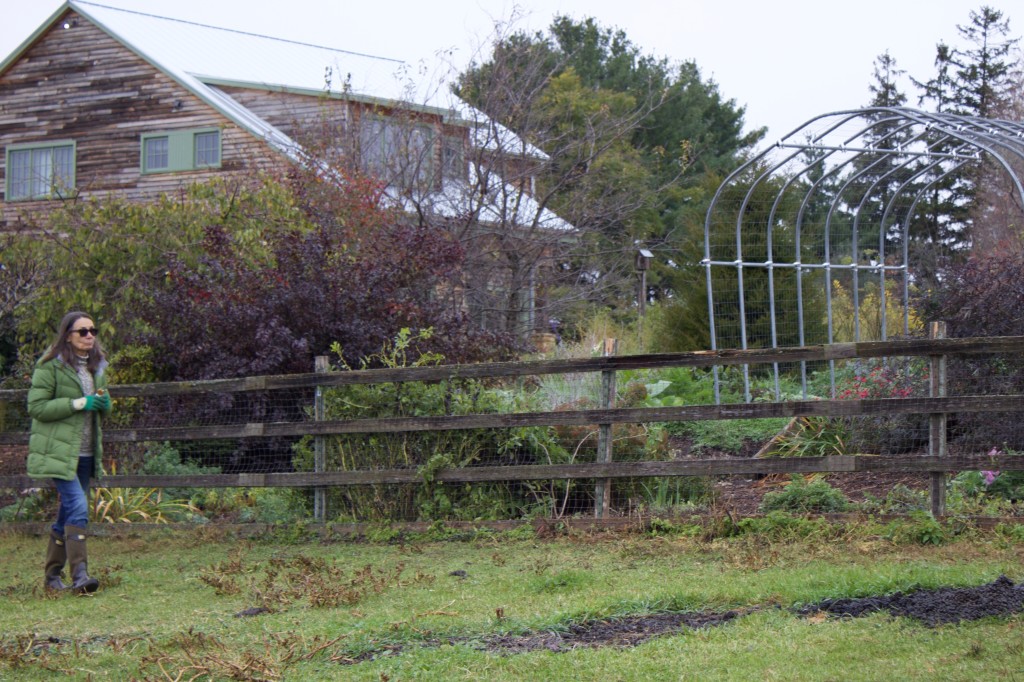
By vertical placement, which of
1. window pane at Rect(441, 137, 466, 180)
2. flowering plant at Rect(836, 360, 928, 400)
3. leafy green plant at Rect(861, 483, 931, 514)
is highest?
window pane at Rect(441, 137, 466, 180)

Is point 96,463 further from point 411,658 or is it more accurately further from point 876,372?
point 876,372

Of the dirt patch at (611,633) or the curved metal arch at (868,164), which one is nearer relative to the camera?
the dirt patch at (611,633)

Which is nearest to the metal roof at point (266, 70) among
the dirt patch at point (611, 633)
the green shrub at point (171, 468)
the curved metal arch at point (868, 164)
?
the curved metal arch at point (868, 164)

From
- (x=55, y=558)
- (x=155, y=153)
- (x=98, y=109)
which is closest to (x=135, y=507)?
(x=55, y=558)

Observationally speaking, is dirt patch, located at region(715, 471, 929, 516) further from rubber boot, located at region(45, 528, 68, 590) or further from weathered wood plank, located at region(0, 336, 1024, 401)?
rubber boot, located at region(45, 528, 68, 590)

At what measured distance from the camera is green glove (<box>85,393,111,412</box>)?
7.52m

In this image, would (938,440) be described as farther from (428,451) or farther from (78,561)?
(78,561)

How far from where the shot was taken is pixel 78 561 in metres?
7.36

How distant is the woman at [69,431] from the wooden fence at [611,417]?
5.77 feet

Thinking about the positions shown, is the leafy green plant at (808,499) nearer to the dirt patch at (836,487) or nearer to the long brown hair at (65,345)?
the dirt patch at (836,487)

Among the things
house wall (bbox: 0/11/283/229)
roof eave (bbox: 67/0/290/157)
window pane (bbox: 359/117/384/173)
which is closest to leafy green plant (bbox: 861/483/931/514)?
window pane (bbox: 359/117/384/173)

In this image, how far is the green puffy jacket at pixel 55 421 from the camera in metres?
7.43

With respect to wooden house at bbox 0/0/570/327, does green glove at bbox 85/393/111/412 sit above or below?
below

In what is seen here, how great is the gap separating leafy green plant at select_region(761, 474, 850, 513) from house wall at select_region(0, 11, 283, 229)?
1869cm
